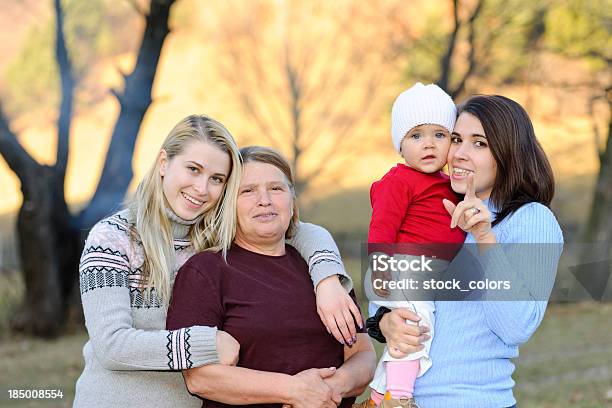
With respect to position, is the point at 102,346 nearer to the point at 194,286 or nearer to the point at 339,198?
the point at 194,286

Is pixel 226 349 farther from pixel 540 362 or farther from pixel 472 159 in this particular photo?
pixel 540 362

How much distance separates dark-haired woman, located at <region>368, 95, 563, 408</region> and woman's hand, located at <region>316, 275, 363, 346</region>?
20cm

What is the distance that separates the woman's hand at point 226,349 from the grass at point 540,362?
442 cm

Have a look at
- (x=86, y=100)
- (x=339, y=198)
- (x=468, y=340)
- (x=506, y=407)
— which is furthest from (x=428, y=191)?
(x=339, y=198)

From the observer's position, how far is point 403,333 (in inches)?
111

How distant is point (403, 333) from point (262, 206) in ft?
2.41

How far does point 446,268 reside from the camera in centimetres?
293

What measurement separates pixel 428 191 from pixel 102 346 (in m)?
1.29

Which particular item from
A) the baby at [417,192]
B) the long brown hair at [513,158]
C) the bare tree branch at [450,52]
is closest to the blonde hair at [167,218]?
the baby at [417,192]

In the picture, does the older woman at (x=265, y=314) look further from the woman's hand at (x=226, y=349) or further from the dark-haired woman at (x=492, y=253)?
the dark-haired woman at (x=492, y=253)

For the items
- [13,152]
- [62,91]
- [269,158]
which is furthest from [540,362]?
[62,91]

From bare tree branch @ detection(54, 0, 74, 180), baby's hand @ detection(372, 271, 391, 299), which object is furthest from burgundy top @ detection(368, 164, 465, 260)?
bare tree branch @ detection(54, 0, 74, 180)

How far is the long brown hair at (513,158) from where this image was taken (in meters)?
2.83

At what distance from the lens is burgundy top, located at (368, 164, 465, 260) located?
302 cm
